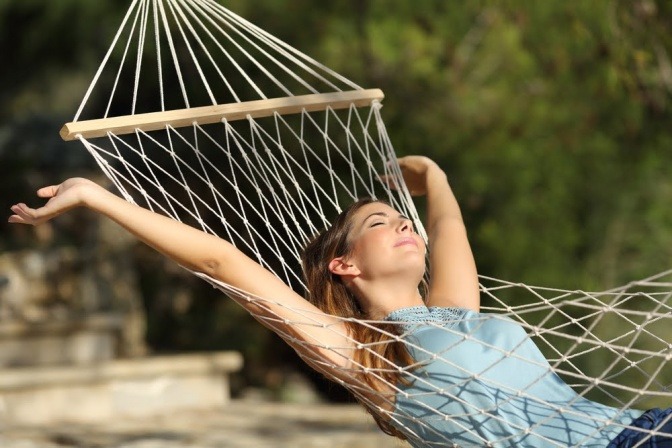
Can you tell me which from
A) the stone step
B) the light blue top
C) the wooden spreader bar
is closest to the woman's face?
the light blue top

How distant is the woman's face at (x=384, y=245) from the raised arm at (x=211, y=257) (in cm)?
13

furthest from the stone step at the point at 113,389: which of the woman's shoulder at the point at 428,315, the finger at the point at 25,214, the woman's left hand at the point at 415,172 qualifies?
the woman's shoulder at the point at 428,315

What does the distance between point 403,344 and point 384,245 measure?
0.19 m

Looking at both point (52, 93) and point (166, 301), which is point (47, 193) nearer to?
point (166, 301)

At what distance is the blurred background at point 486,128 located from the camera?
499cm

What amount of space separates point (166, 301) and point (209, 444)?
2.10 m

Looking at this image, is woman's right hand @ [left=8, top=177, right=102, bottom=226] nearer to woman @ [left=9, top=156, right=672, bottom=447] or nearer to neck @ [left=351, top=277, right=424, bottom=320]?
woman @ [left=9, top=156, right=672, bottom=447]

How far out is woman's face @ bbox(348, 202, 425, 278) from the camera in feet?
6.77

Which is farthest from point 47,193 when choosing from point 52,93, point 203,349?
point 52,93

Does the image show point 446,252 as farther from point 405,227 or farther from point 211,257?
point 211,257

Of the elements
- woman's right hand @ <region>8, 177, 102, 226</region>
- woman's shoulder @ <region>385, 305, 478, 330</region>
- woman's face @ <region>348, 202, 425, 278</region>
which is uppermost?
woman's right hand @ <region>8, 177, 102, 226</region>

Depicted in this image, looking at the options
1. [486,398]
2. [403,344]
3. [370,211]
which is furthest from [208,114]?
[486,398]

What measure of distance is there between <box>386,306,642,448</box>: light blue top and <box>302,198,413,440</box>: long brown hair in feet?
0.14

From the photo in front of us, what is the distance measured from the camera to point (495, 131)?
5.16 meters
